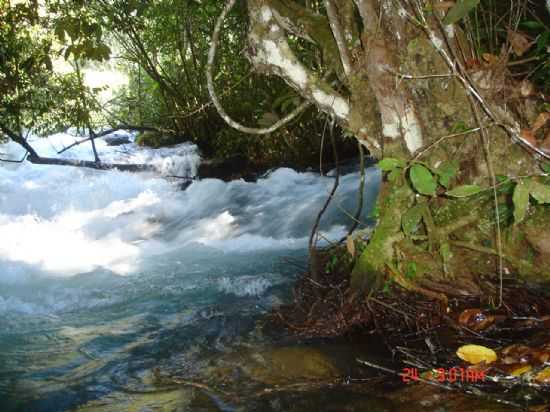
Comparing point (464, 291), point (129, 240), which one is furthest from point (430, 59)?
point (129, 240)

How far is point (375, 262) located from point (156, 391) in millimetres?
1522

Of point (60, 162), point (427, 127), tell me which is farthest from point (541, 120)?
point (60, 162)

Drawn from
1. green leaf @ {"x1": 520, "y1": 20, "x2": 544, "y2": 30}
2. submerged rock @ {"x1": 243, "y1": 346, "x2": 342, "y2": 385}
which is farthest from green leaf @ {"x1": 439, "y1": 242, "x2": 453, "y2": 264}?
green leaf @ {"x1": 520, "y1": 20, "x2": 544, "y2": 30}

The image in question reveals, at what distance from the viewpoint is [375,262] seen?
3166mm

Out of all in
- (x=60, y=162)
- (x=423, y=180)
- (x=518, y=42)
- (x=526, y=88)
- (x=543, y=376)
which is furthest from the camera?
(x=60, y=162)

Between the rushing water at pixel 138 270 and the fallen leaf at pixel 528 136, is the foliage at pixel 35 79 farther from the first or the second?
the fallen leaf at pixel 528 136

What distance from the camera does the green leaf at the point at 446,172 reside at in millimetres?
2738

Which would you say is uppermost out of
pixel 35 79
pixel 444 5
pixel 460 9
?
pixel 35 79

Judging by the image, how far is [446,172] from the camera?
2.81 meters

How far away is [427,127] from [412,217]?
1.88ft

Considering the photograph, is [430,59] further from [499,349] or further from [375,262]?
[499,349]
